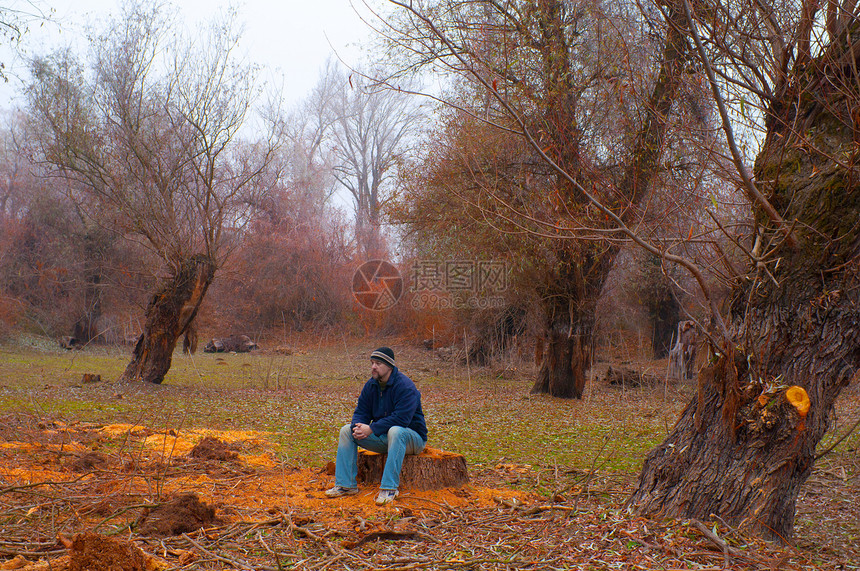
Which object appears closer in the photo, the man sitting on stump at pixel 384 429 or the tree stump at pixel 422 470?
the man sitting on stump at pixel 384 429

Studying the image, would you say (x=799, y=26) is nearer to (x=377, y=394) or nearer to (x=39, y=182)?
(x=377, y=394)

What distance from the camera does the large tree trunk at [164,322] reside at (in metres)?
12.6

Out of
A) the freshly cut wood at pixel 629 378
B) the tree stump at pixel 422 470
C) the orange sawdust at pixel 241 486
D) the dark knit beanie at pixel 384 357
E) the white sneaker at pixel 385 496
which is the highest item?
the dark knit beanie at pixel 384 357

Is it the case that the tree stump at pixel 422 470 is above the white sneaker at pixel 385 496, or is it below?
above

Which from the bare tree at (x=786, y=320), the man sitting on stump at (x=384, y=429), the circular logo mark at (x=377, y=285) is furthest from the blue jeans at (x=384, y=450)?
the circular logo mark at (x=377, y=285)

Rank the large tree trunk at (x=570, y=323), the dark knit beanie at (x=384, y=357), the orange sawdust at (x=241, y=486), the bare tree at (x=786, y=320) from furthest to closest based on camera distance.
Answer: the large tree trunk at (x=570, y=323) < the dark knit beanie at (x=384, y=357) < the orange sawdust at (x=241, y=486) < the bare tree at (x=786, y=320)

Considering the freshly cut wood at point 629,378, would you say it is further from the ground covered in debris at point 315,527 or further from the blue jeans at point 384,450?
the blue jeans at point 384,450

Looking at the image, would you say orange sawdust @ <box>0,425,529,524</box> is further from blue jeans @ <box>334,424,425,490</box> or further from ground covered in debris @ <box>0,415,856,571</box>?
blue jeans @ <box>334,424,425,490</box>

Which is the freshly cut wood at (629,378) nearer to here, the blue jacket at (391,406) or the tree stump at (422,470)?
the tree stump at (422,470)

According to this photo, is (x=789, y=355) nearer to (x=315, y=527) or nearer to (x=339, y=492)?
(x=315, y=527)

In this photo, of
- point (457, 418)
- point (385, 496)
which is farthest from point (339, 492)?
point (457, 418)

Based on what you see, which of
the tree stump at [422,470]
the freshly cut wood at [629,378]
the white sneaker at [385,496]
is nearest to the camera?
the white sneaker at [385,496]

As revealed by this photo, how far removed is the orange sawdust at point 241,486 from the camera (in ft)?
15.2

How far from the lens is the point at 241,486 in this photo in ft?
17.4
